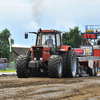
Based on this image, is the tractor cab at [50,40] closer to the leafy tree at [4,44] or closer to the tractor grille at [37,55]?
the tractor grille at [37,55]

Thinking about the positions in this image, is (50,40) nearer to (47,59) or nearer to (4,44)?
(47,59)

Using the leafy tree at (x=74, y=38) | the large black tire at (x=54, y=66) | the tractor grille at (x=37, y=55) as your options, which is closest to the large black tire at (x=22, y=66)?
the tractor grille at (x=37, y=55)

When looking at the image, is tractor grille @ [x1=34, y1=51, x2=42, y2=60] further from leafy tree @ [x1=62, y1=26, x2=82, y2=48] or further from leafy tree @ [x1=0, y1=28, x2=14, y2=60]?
leafy tree @ [x1=0, y1=28, x2=14, y2=60]

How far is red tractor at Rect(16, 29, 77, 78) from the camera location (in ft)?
51.3

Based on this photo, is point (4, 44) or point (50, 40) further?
point (4, 44)

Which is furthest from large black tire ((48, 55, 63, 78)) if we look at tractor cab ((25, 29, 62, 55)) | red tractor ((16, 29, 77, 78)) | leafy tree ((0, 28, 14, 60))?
leafy tree ((0, 28, 14, 60))

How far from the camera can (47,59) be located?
55.4 ft

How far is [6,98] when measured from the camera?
25.4 ft

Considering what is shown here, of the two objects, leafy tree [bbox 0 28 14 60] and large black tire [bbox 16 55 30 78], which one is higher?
leafy tree [bbox 0 28 14 60]

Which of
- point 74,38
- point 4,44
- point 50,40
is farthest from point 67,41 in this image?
point 50,40

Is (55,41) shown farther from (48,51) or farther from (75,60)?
(75,60)

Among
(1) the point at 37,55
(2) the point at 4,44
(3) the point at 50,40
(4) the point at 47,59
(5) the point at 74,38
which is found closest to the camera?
(1) the point at 37,55

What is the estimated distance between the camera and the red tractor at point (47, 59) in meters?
15.6

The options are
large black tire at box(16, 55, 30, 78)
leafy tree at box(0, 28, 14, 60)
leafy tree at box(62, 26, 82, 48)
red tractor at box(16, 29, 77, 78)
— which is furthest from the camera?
leafy tree at box(0, 28, 14, 60)
